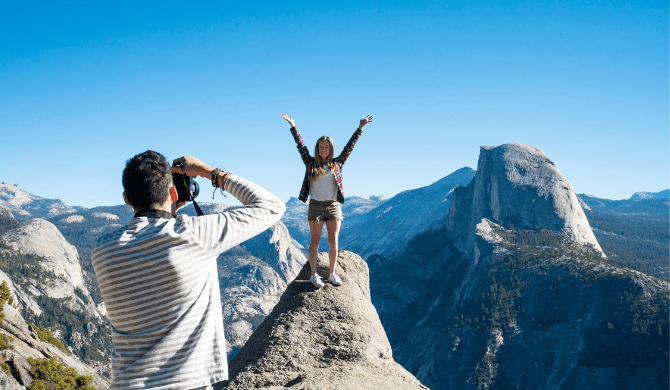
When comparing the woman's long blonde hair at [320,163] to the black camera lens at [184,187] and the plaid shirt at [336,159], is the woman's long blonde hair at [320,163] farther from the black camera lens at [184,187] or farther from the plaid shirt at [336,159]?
the black camera lens at [184,187]

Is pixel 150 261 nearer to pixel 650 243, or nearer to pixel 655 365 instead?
pixel 655 365

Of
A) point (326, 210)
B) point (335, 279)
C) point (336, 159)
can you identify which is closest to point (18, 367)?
point (335, 279)

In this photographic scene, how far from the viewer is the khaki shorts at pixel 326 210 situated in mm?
8711

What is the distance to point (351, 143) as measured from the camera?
9000 mm

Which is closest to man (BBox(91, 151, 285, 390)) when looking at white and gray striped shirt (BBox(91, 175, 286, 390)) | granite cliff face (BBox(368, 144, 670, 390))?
white and gray striped shirt (BBox(91, 175, 286, 390))

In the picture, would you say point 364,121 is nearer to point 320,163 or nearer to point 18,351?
point 320,163

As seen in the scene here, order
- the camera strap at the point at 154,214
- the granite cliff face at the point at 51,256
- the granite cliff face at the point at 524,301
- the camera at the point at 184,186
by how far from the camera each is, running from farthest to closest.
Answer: the granite cliff face at the point at 51,256 < the granite cliff face at the point at 524,301 < the camera at the point at 184,186 < the camera strap at the point at 154,214

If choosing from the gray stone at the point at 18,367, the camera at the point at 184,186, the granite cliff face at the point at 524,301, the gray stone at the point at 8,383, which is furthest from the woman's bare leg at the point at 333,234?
the granite cliff face at the point at 524,301

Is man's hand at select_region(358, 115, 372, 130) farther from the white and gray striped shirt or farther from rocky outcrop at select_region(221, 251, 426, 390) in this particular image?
the white and gray striped shirt

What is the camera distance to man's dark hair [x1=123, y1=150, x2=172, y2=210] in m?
2.48

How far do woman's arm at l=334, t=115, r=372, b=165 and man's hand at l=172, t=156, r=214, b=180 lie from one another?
6023 millimetres

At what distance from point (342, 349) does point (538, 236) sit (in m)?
122

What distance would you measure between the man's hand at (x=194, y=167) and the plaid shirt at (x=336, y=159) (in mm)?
5804

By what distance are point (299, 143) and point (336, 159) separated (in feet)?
2.92
